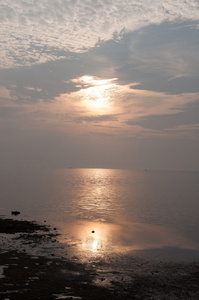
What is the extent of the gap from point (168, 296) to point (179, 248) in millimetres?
15895

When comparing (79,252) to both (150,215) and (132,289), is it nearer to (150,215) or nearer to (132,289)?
(132,289)

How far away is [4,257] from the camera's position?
81.1ft

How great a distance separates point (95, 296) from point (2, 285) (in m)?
6.46

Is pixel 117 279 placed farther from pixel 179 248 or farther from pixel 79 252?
pixel 179 248

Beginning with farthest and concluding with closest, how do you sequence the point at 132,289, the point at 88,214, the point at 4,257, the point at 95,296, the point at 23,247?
1. the point at 88,214
2. the point at 23,247
3. the point at 4,257
4. the point at 132,289
5. the point at 95,296

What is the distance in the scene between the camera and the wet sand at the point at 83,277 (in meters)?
17.9

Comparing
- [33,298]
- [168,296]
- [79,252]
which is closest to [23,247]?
[79,252]

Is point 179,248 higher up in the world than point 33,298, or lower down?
lower down

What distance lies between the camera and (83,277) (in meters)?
21.2

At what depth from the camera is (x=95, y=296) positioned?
17594mm

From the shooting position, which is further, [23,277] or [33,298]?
[23,277]

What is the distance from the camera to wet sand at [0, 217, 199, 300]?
17875 mm

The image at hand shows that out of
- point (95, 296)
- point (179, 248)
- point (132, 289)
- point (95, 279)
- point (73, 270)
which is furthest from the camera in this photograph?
point (179, 248)

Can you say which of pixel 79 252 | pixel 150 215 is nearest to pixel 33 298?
pixel 79 252
